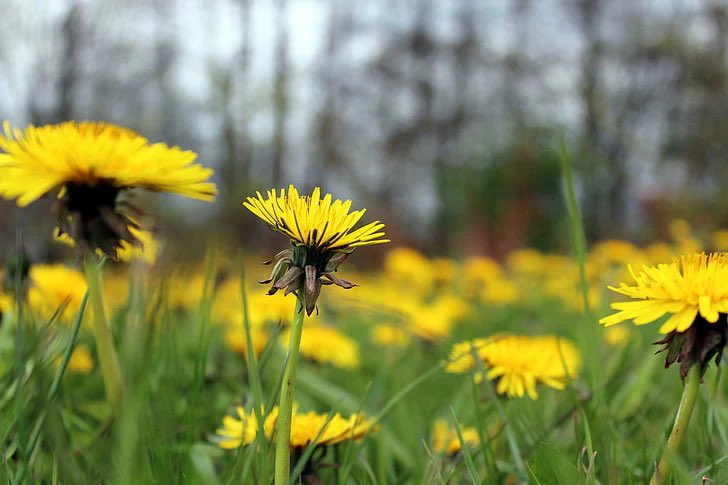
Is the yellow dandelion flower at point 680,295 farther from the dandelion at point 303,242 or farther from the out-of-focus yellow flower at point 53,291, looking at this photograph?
the out-of-focus yellow flower at point 53,291

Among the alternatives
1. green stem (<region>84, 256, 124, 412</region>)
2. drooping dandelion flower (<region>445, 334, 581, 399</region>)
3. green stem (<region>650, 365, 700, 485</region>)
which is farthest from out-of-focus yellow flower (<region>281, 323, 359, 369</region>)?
green stem (<region>650, 365, 700, 485</region>)

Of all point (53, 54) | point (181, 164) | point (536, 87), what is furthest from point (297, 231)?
point (536, 87)

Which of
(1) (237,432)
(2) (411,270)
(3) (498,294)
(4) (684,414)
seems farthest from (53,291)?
(3) (498,294)

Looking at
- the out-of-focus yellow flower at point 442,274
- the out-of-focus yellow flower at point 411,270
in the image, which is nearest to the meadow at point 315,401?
the out-of-focus yellow flower at point 411,270

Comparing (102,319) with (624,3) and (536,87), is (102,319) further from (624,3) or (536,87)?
(624,3)

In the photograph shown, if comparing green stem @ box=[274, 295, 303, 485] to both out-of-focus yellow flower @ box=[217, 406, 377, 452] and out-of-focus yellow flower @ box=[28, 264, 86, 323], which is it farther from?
out-of-focus yellow flower @ box=[28, 264, 86, 323]

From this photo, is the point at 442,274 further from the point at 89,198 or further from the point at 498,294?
the point at 89,198

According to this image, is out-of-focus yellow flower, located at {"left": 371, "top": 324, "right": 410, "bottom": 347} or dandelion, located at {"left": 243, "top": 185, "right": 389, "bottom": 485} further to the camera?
out-of-focus yellow flower, located at {"left": 371, "top": 324, "right": 410, "bottom": 347}
